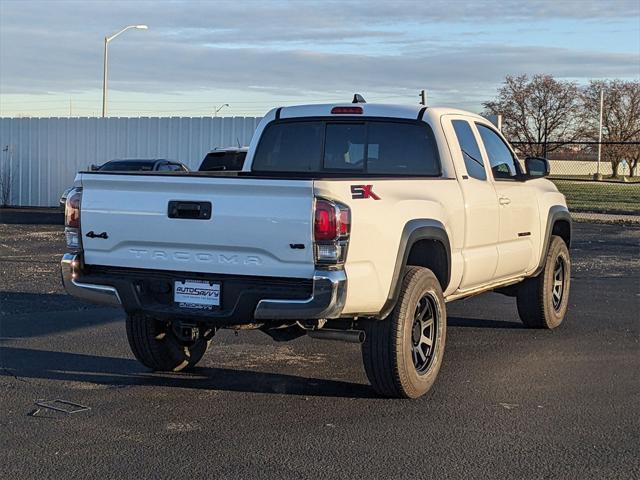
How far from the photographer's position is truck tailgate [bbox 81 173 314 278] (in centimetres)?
576

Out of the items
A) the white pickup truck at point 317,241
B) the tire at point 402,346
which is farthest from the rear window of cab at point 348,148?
the tire at point 402,346

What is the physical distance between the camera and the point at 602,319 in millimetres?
9969

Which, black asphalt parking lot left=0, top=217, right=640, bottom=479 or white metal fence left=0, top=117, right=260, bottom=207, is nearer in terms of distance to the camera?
black asphalt parking lot left=0, top=217, right=640, bottom=479

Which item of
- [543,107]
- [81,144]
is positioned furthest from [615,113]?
[81,144]

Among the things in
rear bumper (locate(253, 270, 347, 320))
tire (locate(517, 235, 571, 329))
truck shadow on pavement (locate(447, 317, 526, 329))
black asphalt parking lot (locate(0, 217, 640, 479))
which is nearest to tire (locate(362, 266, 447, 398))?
black asphalt parking lot (locate(0, 217, 640, 479))

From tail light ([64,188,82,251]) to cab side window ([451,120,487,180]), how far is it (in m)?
3.11

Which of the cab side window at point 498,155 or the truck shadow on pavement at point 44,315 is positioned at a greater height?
the cab side window at point 498,155

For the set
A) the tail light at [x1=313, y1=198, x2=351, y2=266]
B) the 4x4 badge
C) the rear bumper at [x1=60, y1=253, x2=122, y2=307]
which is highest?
the 4x4 badge

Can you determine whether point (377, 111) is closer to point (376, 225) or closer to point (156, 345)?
point (376, 225)

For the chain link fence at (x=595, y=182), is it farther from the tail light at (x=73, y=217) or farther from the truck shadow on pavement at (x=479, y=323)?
the tail light at (x=73, y=217)

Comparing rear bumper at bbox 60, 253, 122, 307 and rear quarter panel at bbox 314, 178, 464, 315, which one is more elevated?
rear quarter panel at bbox 314, 178, 464, 315

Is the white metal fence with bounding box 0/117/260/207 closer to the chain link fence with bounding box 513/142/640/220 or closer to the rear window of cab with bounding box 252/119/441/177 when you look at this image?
the chain link fence with bounding box 513/142/640/220

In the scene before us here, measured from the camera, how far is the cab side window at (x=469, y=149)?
777cm

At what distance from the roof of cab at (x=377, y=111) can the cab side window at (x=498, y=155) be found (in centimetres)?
32
